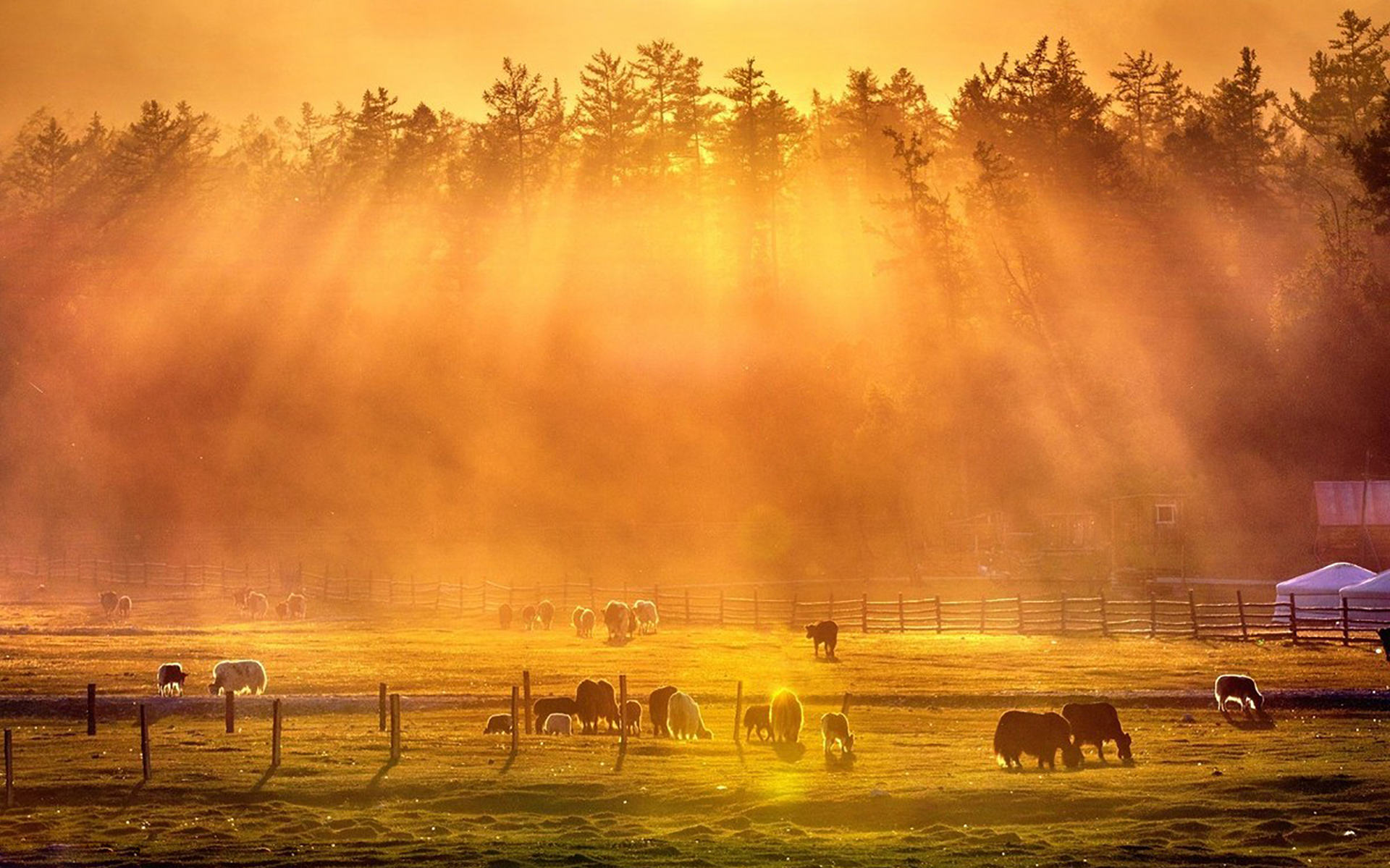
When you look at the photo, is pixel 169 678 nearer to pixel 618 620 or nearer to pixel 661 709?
pixel 661 709

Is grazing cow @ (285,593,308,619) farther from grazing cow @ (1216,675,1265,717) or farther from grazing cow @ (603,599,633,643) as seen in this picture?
grazing cow @ (1216,675,1265,717)

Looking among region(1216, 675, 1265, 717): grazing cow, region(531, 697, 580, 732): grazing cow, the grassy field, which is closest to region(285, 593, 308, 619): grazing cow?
the grassy field

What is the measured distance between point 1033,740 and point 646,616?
34763 mm

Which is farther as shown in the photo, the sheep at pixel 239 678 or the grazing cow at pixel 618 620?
the grazing cow at pixel 618 620

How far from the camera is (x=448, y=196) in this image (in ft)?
425

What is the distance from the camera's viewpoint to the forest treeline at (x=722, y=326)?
94312mm

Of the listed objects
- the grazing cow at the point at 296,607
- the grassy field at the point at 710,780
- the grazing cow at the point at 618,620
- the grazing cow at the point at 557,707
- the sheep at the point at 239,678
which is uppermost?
the grazing cow at the point at 296,607

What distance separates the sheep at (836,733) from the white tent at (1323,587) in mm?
33593

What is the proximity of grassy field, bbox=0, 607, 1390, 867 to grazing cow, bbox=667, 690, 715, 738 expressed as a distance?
1.80 feet

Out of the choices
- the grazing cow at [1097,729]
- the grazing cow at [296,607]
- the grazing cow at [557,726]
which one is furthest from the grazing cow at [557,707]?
the grazing cow at [296,607]

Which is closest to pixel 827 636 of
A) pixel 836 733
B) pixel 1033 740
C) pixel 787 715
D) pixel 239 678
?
pixel 787 715

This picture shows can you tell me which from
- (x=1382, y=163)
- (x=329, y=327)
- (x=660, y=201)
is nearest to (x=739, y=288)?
(x=660, y=201)

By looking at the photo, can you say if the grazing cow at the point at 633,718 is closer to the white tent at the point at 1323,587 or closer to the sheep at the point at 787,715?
the sheep at the point at 787,715

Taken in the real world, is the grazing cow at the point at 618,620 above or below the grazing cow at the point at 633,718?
above
